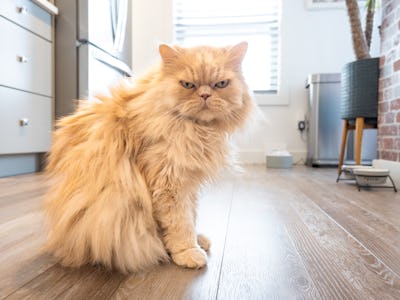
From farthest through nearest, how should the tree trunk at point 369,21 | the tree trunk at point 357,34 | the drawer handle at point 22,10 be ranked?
the tree trunk at point 369,21 < the tree trunk at point 357,34 < the drawer handle at point 22,10

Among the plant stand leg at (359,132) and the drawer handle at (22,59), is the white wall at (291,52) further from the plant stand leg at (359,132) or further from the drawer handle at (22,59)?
the drawer handle at (22,59)

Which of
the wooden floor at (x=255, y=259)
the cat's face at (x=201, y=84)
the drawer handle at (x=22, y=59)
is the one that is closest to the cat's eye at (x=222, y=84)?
the cat's face at (x=201, y=84)

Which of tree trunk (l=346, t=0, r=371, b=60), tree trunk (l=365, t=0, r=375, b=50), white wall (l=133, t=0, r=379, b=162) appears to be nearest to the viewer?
tree trunk (l=346, t=0, r=371, b=60)

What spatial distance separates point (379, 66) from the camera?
228cm

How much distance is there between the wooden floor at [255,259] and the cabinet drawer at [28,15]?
3.96 feet

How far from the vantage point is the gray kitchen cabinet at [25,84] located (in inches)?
81.9

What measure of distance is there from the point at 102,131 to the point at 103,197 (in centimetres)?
17

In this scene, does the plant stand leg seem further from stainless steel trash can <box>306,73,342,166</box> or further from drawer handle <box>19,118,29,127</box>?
drawer handle <box>19,118,29,127</box>

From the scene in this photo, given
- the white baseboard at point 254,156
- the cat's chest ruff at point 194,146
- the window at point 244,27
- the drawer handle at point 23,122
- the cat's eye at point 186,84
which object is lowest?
the white baseboard at point 254,156

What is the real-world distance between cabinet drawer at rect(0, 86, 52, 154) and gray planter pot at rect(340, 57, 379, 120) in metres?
2.24

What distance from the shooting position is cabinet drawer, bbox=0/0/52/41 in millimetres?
2060

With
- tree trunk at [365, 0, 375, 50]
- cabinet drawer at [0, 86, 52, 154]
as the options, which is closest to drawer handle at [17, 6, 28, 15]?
cabinet drawer at [0, 86, 52, 154]

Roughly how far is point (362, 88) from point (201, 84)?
1.89 metres

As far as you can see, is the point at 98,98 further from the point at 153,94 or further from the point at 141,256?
the point at 141,256
